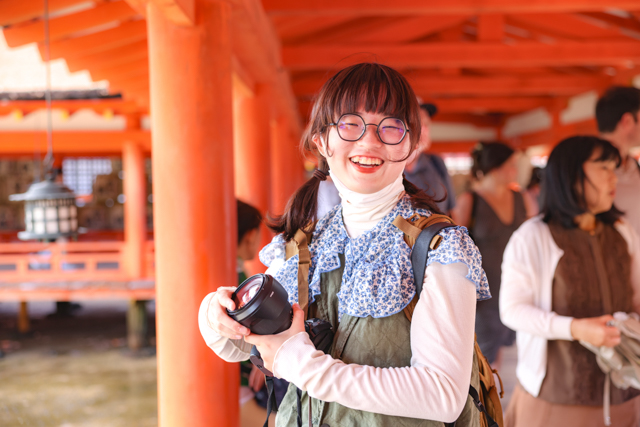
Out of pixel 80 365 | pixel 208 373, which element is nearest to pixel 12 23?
pixel 208 373

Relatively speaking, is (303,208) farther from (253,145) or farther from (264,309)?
(253,145)

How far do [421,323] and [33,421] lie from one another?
5314mm

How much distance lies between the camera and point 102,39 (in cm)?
342

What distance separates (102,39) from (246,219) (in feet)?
6.33

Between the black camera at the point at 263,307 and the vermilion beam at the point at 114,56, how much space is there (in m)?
3.42

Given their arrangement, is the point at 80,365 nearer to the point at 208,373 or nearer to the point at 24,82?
the point at 24,82

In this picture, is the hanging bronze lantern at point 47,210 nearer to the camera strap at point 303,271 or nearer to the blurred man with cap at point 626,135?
the camera strap at point 303,271

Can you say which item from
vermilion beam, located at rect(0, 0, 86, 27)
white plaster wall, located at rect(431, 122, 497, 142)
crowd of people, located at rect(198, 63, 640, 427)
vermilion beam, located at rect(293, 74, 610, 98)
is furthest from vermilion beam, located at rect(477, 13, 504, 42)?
white plaster wall, located at rect(431, 122, 497, 142)

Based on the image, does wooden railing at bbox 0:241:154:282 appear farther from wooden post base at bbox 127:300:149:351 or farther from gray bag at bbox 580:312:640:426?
gray bag at bbox 580:312:640:426

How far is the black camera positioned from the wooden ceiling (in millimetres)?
490

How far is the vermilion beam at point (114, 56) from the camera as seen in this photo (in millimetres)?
3781

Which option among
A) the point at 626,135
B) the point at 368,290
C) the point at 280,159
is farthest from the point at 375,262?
the point at 280,159

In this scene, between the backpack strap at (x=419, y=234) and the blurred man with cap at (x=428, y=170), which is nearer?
the backpack strap at (x=419, y=234)

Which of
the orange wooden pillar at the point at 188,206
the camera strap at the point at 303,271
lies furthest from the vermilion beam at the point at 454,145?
the camera strap at the point at 303,271
